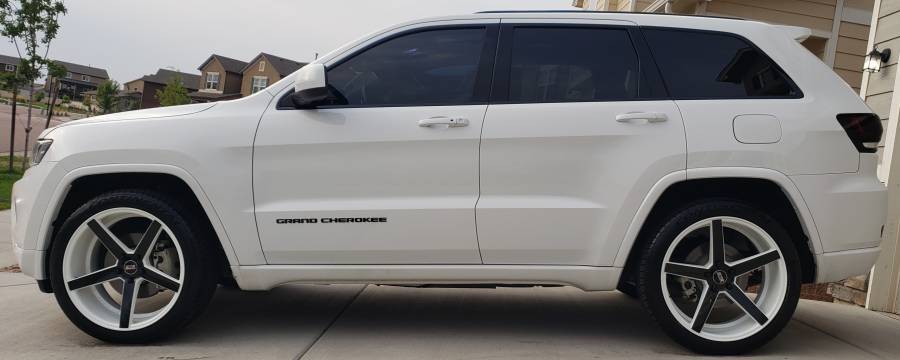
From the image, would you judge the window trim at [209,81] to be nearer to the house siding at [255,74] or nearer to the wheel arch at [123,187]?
the house siding at [255,74]

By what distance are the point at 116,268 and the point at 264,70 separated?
64.6 meters

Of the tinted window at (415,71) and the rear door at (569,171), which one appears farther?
the tinted window at (415,71)

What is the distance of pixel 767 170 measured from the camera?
350cm

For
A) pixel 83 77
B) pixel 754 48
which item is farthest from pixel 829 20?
pixel 83 77

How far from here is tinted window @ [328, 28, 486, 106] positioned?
375 cm

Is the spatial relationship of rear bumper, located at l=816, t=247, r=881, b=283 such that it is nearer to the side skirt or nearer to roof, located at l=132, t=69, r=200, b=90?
the side skirt

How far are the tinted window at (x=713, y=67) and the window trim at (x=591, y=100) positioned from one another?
49 millimetres

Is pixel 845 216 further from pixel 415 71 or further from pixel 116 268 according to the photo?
pixel 116 268

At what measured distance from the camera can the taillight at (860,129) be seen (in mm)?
3580

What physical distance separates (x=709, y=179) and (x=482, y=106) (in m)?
1.25

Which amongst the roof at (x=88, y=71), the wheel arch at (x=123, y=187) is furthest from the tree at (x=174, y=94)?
the roof at (x=88, y=71)

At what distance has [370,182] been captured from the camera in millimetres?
3590

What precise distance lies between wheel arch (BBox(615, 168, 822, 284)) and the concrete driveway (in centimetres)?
Answer: 52

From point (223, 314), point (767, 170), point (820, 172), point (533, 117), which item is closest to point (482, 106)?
point (533, 117)
